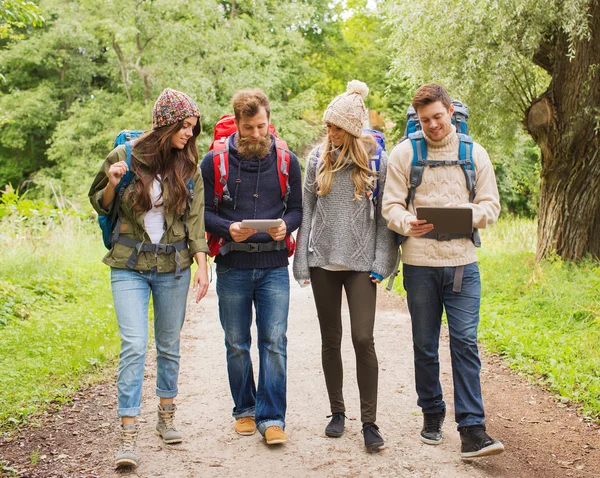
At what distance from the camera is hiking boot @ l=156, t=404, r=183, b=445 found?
439cm

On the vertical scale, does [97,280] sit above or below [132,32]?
below

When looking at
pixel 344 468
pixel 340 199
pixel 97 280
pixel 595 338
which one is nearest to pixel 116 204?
pixel 340 199

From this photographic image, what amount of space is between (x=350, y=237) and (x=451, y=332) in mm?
870

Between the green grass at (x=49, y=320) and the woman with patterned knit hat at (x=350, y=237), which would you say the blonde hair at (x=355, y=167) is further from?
the green grass at (x=49, y=320)

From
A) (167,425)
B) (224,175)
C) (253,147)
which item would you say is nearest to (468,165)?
(253,147)

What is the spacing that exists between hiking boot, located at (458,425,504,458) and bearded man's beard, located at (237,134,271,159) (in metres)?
2.10

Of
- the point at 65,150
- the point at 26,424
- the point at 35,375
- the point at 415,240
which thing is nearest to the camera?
the point at 415,240

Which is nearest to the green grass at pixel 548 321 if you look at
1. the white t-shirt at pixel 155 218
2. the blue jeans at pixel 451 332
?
the blue jeans at pixel 451 332

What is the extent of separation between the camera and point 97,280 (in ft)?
33.6

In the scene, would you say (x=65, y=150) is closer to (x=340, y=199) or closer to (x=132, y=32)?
(x=132, y=32)

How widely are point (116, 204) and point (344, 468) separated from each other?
208 centimetres

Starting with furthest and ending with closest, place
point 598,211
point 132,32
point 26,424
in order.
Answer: point 132,32
point 598,211
point 26,424

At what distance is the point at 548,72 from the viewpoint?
10016 mm

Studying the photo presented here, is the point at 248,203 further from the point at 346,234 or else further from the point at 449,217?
the point at 449,217
